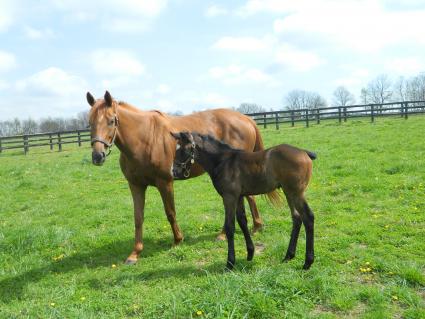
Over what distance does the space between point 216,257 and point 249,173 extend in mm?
1473

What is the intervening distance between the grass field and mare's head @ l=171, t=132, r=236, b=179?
1438 millimetres

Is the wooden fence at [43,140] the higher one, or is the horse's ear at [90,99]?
the horse's ear at [90,99]

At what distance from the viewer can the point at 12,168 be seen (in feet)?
56.9

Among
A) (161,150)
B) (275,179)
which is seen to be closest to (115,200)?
(161,150)

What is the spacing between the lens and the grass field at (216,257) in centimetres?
431

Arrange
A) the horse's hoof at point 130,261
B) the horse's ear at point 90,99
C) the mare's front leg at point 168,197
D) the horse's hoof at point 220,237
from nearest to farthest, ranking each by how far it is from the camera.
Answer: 1. the horse's ear at point 90,99
2. the horse's hoof at point 130,261
3. the mare's front leg at point 168,197
4. the horse's hoof at point 220,237

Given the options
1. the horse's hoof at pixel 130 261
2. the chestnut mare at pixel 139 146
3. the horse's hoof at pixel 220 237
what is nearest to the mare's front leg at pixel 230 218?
the chestnut mare at pixel 139 146

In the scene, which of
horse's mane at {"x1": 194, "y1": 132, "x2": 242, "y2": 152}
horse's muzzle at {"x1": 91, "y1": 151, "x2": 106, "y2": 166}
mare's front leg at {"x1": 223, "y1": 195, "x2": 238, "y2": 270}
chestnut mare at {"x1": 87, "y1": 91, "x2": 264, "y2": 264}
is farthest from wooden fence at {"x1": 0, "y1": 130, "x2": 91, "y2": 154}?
mare's front leg at {"x1": 223, "y1": 195, "x2": 238, "y2": 270}

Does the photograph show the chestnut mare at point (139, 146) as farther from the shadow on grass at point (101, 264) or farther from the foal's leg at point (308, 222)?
the foal's leg at point (308, 222)

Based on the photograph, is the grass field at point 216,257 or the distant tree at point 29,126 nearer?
the grass field at point 216,257

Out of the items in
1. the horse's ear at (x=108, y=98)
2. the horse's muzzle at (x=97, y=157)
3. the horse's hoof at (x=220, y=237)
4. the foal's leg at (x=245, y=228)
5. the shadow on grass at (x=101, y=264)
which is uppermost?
the horse's ear at (x=108, y=98)

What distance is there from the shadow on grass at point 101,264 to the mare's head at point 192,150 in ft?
4.45

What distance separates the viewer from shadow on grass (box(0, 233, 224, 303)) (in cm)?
546

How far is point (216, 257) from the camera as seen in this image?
6027 millimetres
